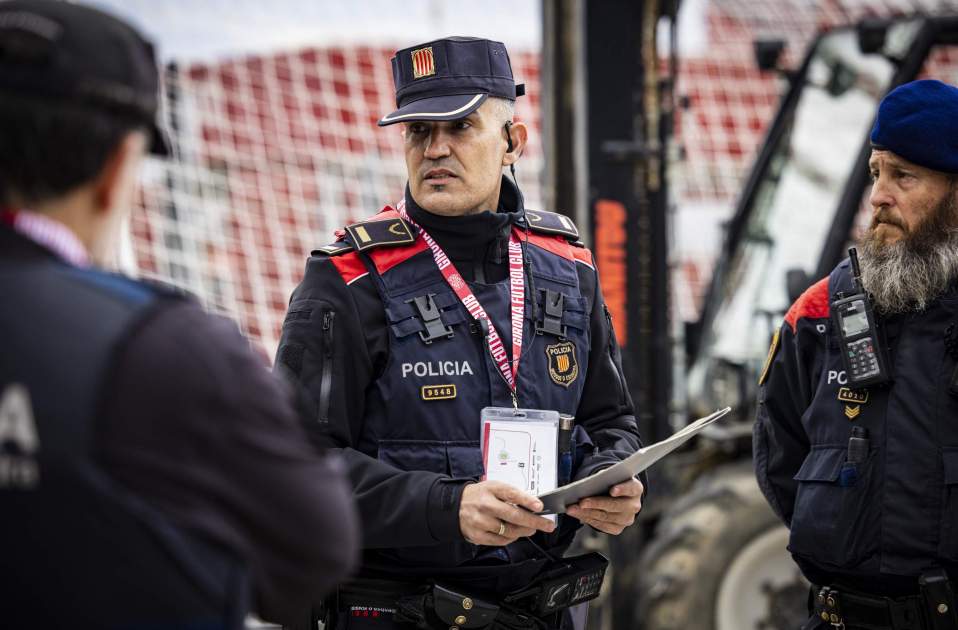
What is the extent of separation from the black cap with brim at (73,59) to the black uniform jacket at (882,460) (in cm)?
181

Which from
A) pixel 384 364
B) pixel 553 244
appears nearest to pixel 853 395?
pixel 553 244

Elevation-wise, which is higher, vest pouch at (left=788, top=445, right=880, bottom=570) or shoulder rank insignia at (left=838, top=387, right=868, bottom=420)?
shoulder rank insignia at (left=838, top=387, right=868, bottom=420)

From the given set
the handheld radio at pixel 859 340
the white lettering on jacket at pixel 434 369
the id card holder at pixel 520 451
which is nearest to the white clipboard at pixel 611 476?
the id card holder at pixel 520 451

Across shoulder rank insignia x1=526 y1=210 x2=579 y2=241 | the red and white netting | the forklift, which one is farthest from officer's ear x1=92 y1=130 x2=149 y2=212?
the red and white netting

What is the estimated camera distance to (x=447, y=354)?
276cm

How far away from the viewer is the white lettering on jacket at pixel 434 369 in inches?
108

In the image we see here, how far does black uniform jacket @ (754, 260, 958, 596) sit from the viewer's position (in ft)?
9.07

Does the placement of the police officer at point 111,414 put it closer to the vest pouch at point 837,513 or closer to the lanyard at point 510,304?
the lanyard at point 510,304

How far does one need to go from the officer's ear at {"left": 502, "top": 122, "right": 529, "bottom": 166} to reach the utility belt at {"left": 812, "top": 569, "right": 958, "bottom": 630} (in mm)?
1196

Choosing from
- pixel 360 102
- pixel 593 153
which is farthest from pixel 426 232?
pixel 360 102

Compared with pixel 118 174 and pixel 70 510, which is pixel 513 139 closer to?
pixel 118 174

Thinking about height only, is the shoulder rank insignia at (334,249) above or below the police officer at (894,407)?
above

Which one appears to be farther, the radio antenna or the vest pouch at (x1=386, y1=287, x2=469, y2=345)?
the radio antenna

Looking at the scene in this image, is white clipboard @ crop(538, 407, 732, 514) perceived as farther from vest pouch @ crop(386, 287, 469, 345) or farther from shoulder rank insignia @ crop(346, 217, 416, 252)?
shoulder rank insignia @ crop(346, 217, 416, 252)
